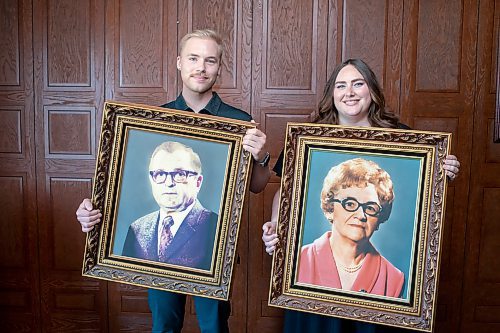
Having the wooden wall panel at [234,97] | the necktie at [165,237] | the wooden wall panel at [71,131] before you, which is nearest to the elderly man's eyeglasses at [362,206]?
the necktie at [165,237]

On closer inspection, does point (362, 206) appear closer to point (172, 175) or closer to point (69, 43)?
point (172, 175)

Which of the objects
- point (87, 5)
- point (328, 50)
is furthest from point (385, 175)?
point (87, 5)

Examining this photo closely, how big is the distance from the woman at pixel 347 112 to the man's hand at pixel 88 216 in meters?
0.49

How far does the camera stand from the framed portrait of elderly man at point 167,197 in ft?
4.50

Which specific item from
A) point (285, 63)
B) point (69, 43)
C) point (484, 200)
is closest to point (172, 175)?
point (285, 63)

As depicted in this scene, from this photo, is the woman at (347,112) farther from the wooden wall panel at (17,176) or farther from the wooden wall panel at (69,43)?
the wooden wall panel at (17,176)

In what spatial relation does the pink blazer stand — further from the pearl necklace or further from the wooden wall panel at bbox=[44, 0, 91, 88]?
the wooden wall panel at bbox=[44, 0, 91, 88]

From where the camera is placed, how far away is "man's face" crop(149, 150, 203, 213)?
Answer: 1.40m

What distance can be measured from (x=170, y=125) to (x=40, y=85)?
1549 millimetres

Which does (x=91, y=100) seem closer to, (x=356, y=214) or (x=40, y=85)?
(x=40, y=85)

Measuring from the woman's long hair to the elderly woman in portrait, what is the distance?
209 mm

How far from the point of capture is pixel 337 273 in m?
1.33

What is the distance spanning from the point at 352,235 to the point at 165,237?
538 mm

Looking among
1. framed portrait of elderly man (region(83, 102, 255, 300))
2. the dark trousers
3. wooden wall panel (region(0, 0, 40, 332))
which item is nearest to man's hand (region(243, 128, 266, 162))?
framed portrait of elderly man (region(83, 102, 255, 300))
